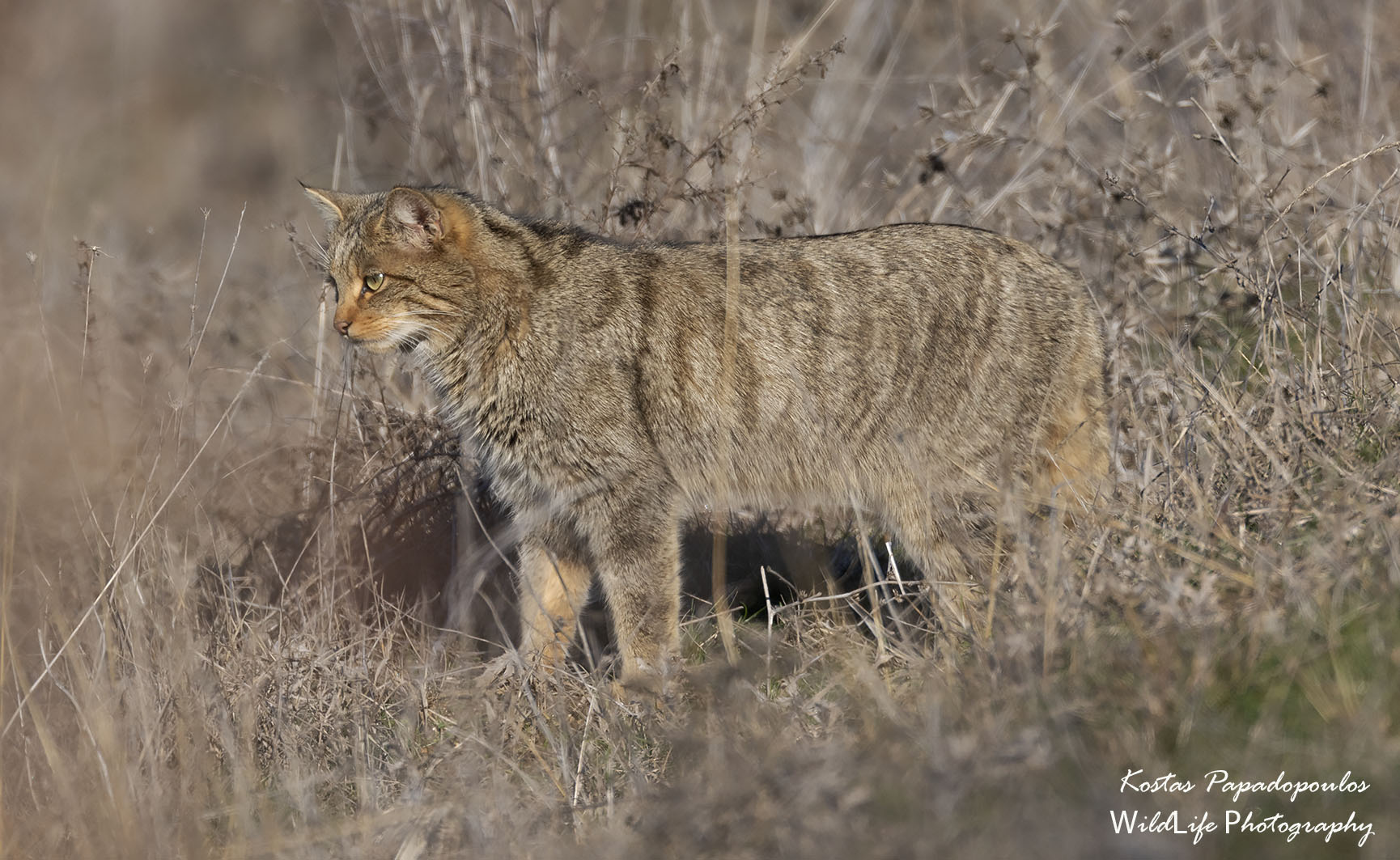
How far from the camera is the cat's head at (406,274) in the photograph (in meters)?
4.35

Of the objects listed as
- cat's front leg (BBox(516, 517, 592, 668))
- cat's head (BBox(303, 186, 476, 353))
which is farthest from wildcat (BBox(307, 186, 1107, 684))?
cat's front leg (BBox(516, 517, 592, 668))

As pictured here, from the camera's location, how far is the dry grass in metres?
2.76

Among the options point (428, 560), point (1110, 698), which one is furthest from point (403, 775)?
point (1110, 698)

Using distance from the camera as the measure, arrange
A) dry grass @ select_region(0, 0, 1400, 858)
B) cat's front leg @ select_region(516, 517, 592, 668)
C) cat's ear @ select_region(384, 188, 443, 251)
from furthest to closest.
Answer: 1. cat's front leg @ select_region(516, 517, 592, 668)
2. cat's ear @ select_region(384, 188, 443, 251)
3. dry grass @ select_region(0, 0, 1400, 858)

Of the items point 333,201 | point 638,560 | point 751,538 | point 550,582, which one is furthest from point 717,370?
point 333,201

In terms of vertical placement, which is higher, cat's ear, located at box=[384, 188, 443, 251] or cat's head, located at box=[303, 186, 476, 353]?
cat's ear, located at box=[384, 188, 443, 251]

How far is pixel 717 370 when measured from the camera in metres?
4.44

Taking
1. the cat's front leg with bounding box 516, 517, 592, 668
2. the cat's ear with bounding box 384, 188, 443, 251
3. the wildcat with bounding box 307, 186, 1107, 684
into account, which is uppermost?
the cat's ear with bounding box 384, 188, 443, 251

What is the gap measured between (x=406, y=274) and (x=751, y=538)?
72.3 inches

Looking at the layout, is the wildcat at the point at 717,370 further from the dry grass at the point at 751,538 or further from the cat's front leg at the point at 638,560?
the dry grass at the point at 751,538

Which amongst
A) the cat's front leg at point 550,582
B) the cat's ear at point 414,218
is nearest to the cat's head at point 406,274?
the cat's ear at point 414,218

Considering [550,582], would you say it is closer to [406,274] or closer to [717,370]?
[717,370]

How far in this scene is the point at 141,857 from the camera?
3127 mm

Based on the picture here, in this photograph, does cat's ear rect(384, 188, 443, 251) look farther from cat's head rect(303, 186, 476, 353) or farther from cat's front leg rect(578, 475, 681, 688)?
cat's front leg rect(578, 475, 681, 688)
